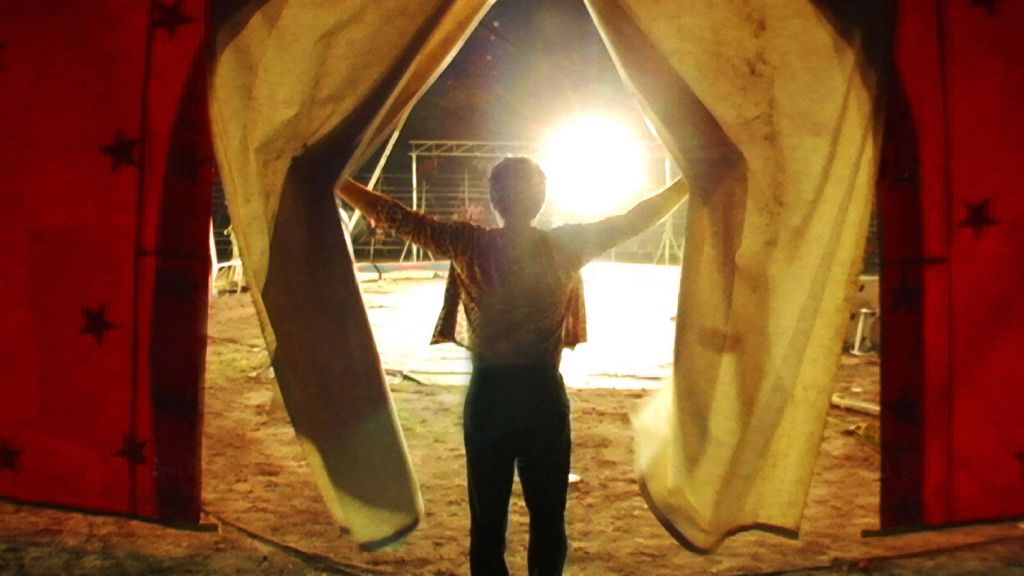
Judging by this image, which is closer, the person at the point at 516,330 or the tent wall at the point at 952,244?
the person at the point at 516,330

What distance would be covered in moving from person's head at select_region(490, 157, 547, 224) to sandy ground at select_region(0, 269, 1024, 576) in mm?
1495

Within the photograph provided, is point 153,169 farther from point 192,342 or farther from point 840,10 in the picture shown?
point 840,10

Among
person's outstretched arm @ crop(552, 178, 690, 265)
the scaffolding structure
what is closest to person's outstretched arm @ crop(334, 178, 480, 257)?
person's outstretched arm @ crop(552, 178, 690, 265)

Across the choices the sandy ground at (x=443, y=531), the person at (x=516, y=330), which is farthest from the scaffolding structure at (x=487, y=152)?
the person at (x=516, y=330)

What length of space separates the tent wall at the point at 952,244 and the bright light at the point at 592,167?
11.7m

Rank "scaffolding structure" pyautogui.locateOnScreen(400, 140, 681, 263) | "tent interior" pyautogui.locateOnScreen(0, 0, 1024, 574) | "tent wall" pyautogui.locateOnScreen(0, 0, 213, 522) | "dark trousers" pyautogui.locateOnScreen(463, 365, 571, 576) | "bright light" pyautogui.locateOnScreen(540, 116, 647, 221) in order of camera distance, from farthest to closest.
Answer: "scaffolding structure" pyautogui.locateOnScreen(400, 140, 681, 263) < "bright light" pyautogui.locateOnScreen(540, 116, 647, 221) < "tent wall" pyautogui.locateOnScreen(0, 0, 213, 522) < "tent interior" pyautogui.locateOnScreen(0, 0, 1024, 574) < "dark trousers" pyautogui.locateOnScreen(463, 365, 571, 576)

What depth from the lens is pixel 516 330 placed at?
2.39 meters

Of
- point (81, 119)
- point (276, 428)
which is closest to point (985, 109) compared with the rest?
point (81, 119)

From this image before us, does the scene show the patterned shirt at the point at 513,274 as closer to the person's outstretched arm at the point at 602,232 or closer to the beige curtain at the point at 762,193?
the person's outstretched arm at the point at 602,232

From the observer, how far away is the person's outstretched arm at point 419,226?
250 cm

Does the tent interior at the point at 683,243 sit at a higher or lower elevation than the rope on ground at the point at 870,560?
higher

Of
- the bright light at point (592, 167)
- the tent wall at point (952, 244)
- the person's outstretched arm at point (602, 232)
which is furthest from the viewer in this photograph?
the bright light at point (592, 167)

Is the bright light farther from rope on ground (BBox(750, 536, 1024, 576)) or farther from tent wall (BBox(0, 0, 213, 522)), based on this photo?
tent wall (BBox(0, 0, 213, 522))

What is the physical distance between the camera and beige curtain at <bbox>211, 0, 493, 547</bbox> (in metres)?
2.64
